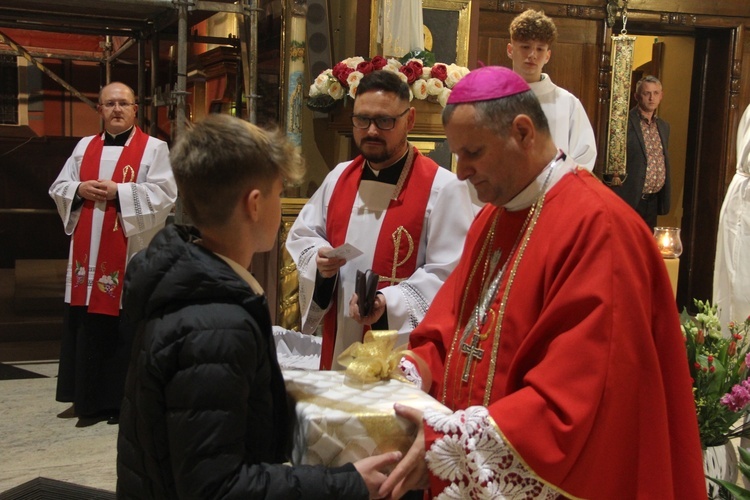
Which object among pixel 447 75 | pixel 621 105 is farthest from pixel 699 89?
pixel 447 75

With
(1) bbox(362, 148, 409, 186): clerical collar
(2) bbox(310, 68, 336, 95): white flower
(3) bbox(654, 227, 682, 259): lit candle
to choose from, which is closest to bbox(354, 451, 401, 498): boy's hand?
(1) bbox(362, 148, 409, 186): clerical collar

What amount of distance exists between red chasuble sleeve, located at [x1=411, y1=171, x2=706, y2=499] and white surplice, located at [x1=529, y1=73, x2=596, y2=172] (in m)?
3.22

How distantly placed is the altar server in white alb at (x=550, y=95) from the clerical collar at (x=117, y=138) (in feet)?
7.45

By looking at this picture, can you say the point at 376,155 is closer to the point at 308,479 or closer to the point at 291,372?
the point at 291,372

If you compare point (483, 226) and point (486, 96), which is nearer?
point (486, 96)

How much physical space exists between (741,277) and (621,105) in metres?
2.06

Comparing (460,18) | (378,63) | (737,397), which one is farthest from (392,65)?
(737,397)

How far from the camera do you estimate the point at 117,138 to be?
5027 mm

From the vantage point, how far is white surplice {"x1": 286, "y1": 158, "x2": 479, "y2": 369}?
310 centimetres

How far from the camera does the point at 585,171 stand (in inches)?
77.2

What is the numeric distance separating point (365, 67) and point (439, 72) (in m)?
0.37

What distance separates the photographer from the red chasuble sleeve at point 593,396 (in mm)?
1627

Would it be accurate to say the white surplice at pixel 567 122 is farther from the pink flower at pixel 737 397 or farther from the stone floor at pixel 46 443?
the stone floor at pixel 46 443

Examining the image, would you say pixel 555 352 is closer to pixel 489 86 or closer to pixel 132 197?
pixel 489 86
